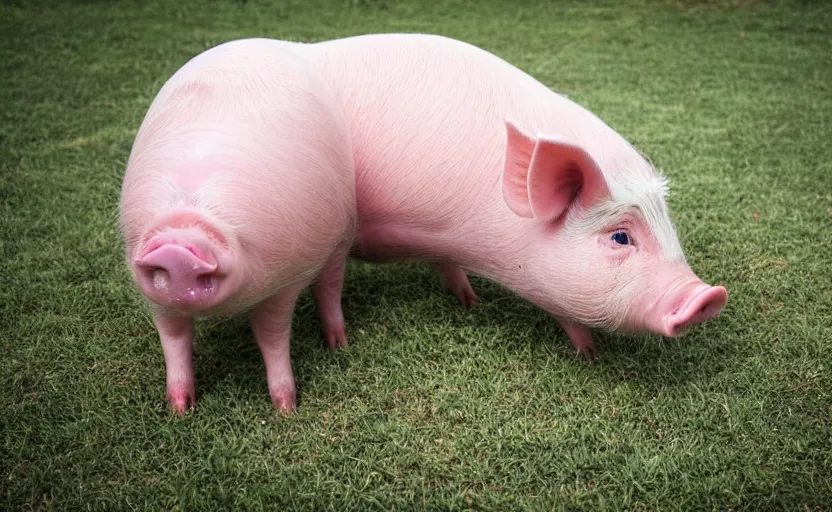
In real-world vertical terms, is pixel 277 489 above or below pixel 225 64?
below

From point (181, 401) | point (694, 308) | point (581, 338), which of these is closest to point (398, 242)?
point (581, 338)

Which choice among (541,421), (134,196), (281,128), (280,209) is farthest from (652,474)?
(134,196)

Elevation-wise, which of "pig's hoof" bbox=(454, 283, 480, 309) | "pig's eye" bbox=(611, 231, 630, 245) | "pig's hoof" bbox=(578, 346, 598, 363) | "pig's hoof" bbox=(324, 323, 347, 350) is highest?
"pig's eye" bbox=(611, 231, 630, 245)

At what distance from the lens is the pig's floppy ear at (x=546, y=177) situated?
219 centimetres

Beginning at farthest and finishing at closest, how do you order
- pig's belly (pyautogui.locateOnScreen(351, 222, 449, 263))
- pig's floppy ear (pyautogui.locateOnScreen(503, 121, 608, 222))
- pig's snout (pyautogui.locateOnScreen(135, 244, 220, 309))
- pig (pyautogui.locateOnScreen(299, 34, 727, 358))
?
pig's belly (pyautogui.locateOnScreen(351, 222, 449, 263)) < pig (pyautogui.locateOnScreen(299, 34, 727, 358)) < pig's floppy ear (pyautogui.locateOnScreen(503, 121, 608, 222)) < pig's snout (pyautogui.locateOnScreen(135, 244, 220, 309))

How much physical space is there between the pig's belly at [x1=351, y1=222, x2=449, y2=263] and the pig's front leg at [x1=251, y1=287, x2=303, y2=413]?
1.44 feet

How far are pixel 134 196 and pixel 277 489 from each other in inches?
39.6

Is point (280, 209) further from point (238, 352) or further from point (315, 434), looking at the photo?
point (238, 352)

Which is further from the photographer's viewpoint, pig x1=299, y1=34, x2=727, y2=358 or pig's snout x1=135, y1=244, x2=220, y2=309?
pig x1=299, y1=34, x2=727, y2=358

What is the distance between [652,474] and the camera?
226cm

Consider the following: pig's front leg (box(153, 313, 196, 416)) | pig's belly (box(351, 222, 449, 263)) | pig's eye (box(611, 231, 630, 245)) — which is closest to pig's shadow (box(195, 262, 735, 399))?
pig's front leg (box(153, 313, 196, 416))

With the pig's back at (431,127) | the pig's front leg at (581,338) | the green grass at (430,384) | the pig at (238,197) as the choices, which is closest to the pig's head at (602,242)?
the pig's back at (431,127)

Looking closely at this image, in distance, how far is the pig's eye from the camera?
94.0 inches

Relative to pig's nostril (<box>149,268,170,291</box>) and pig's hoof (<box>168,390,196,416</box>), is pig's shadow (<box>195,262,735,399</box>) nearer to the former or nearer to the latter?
pig's hoof (<box>168,390,196,416</box>)
